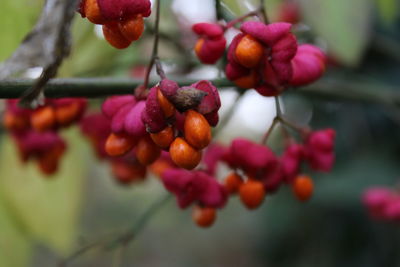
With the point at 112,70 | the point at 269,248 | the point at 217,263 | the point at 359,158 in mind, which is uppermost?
the point at 112,70

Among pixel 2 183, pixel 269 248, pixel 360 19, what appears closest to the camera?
pixel 360 19

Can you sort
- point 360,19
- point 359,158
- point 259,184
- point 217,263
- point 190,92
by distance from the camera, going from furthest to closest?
point 217,263 → point 359,158 → point 360,19 → point 259,184 → point 190,92

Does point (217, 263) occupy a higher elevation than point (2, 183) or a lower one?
lower

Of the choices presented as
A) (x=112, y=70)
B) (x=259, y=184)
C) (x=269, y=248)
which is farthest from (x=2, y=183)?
(x=269, y=248)

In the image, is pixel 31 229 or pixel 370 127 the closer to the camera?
pixel 31 229

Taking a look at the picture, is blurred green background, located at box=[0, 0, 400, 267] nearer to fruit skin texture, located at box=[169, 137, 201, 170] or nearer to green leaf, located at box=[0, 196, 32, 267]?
green leaf, located at box=[0, 196, 32, 267]

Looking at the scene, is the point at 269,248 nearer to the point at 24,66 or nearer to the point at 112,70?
the point at 112,70

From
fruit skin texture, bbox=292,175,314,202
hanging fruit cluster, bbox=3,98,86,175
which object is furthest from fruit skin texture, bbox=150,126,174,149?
fruit skin texture, bbox=292,175,314,202
